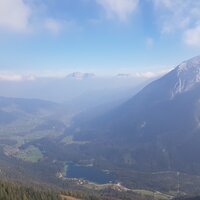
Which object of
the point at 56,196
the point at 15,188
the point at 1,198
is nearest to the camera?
the point at 1,198

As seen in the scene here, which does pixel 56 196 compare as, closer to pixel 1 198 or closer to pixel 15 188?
pixel 15 188

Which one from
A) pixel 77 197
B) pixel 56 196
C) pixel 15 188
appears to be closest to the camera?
pixel 15 188

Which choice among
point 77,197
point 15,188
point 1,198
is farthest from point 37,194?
point 77,197

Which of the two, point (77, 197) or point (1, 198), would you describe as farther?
point (77, 197)

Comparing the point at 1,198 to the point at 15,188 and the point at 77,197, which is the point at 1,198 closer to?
the point at 15,188

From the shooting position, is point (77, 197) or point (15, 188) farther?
point (77, 197)

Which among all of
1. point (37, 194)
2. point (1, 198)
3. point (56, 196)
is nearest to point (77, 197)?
point (56, 196)

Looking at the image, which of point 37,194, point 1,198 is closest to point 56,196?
point 37,194

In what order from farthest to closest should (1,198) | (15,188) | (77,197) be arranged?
(77,197) < (15,188) < (1,198)

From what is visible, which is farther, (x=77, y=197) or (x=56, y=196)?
(x=77, y=197)
